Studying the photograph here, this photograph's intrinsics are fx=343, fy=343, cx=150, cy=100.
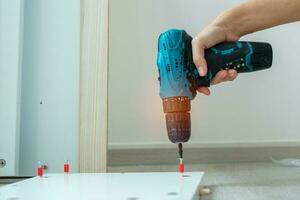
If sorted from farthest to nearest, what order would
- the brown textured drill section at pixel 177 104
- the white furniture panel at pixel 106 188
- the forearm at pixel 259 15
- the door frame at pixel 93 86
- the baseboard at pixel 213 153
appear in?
the baseboard at pixel 213 153 → the door frame at pixel 93 86 → the brown textured drill section at pixel 177 104 → the forearm at pixel 259 15 → the white furniture panel at pixel 106 188

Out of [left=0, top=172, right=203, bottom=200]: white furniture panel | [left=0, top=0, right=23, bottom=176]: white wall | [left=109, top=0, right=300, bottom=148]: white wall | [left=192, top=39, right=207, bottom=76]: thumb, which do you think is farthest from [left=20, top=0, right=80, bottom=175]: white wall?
[left=192, top=39, right=207, bottom=76]: thumb

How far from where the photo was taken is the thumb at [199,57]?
88 cm

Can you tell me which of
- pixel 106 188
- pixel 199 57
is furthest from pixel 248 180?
pixel 106 188

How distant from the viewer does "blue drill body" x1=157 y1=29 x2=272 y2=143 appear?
885 mm

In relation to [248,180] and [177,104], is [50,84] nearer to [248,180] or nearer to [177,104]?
[177,104]

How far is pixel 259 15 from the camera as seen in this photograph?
0.83 meters

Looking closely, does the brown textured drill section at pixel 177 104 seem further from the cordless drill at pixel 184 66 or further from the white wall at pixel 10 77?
the white wall at pixel 10 77

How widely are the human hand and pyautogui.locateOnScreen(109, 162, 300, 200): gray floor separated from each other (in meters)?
0.30

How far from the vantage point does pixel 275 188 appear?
3.16 feet

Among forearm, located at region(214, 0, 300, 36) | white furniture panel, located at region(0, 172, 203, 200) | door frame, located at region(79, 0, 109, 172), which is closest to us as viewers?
white furniture panel, located at region(0, 172, 203, 200)

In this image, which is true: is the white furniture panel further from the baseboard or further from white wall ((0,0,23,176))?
the baseboard

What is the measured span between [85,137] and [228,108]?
2.13 ft

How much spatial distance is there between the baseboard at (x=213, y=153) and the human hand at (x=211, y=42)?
0.55 meters

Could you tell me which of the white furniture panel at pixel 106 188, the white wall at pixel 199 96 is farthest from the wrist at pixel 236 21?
the white wall at pixel 199 96
